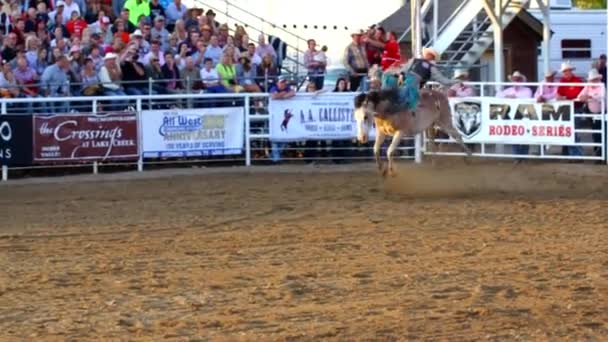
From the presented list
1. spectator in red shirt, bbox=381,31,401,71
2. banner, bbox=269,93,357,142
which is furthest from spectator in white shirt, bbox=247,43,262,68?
spectator in red shirt, bbox=381,31,401,71

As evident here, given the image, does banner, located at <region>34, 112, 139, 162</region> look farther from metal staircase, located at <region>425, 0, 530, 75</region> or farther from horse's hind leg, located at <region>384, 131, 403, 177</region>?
metal staircase, located at <region>425, 0, 530, 75</region>

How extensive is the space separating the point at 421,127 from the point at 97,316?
9.78m

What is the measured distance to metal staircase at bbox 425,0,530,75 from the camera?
79.7 ft

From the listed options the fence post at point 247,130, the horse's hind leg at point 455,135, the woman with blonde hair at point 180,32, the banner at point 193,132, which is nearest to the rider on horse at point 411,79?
the horse's hind leg at point 455,135

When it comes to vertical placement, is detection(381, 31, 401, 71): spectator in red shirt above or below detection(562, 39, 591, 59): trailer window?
below

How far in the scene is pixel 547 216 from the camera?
13500mm

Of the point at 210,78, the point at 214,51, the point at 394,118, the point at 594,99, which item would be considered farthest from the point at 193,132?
the point at 594,99

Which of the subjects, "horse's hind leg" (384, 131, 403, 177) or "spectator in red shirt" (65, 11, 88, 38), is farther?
"spectator in red shirt" (65, 11, 88, 38)

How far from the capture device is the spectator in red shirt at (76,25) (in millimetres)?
20484

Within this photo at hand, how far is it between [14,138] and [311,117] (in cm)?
467

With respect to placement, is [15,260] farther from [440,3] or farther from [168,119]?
[440,3]

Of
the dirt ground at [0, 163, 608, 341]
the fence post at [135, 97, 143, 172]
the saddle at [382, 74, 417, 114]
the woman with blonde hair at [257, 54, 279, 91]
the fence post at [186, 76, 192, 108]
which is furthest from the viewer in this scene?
the woman with blonde hair at [257, 54, 279, 91]

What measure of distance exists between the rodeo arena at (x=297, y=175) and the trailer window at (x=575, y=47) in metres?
0.05

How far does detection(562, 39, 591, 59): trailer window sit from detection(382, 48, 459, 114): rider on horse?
1158cm
